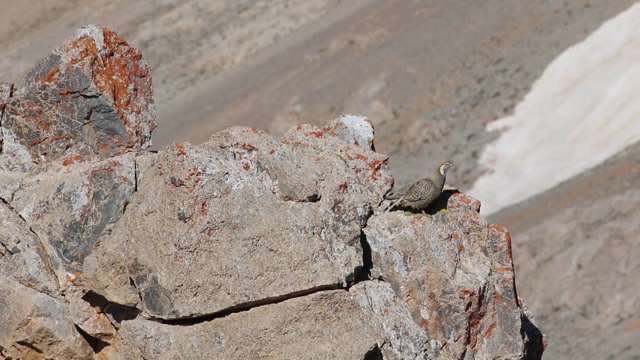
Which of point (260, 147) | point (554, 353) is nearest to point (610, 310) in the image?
point (554, 353)

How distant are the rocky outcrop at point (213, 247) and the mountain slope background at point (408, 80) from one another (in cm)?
2382

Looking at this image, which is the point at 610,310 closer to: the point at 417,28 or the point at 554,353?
the point at 554,353

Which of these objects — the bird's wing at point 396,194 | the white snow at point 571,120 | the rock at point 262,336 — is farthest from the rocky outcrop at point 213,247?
the white snow at point 571,120

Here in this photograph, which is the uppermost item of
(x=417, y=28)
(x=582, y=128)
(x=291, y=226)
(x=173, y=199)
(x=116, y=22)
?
(x=173, y=199)

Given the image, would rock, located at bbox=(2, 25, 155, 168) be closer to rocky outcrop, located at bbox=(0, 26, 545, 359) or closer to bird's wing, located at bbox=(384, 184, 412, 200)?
rocky outcrop, located at bbox=(0, 26, 545, 359)

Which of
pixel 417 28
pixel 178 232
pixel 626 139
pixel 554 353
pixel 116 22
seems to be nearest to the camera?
pixel 178 232

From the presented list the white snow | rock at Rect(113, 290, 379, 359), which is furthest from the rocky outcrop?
the white snow

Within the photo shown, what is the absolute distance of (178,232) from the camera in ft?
48.1

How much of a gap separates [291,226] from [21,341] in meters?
4.36

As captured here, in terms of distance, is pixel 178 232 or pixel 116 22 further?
pixel 116 22

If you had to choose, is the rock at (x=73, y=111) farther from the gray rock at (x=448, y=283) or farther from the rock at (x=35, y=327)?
the gray rock at (x=448, y=283)

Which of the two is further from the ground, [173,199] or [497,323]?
[173,199]

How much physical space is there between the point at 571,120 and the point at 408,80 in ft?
36.8

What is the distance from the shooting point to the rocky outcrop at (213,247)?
14578mm
